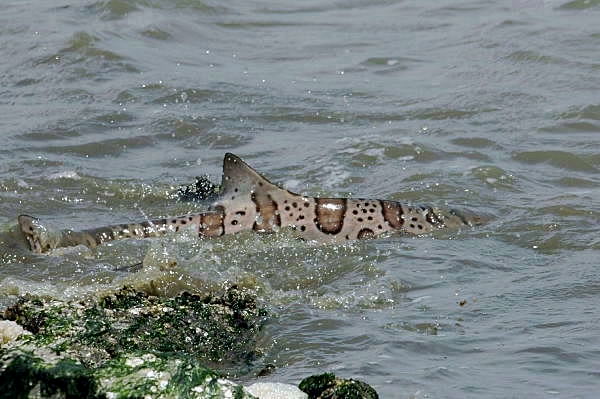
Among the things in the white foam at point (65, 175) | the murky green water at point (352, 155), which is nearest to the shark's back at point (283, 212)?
the murky green water at point (352, 155)

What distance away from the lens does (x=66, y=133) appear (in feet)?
37.9

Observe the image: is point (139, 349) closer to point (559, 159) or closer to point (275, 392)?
point (275, 392)

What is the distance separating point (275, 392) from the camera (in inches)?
184

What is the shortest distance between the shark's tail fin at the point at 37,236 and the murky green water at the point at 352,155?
89 millimetres

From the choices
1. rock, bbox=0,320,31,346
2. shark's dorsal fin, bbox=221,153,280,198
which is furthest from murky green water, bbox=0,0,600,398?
rock, bbox=0,320,31,346

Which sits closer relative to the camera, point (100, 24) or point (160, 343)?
point (160, 343)

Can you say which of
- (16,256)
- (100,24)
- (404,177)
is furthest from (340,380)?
(100,24)

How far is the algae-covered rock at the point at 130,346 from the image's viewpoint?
14.2ft

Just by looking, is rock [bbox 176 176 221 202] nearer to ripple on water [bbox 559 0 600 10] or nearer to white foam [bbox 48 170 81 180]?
white foam [bbox 48 170 81 180]

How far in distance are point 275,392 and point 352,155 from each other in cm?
612

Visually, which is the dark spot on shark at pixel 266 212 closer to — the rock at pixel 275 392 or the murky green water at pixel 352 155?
the murky green water at pixel 352 155

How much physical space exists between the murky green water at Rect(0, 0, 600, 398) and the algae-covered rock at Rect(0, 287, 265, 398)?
0.27m

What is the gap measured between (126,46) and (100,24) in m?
1.22

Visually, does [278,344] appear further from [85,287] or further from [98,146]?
[98,146]
